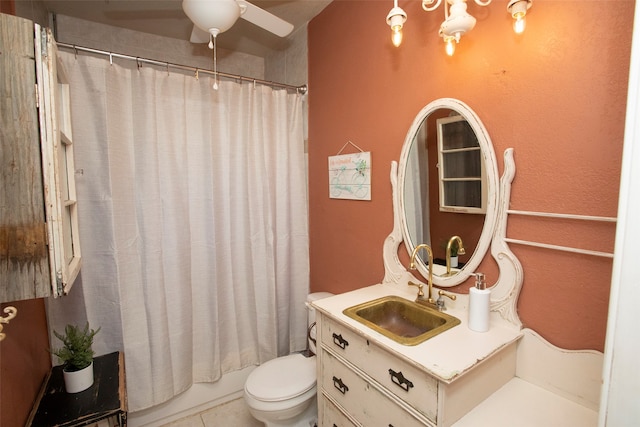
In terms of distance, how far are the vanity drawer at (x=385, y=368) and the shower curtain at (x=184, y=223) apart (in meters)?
0.90

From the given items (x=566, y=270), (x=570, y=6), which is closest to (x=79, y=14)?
(x=570, y=6)

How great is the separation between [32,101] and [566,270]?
167 centimetres

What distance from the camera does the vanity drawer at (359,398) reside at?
1.08 meters

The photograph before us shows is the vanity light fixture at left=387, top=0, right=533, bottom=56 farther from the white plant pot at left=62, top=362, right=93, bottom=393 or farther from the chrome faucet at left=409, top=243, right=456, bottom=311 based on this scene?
the white plant pot at left=62, top=362, right=93, bottom=393

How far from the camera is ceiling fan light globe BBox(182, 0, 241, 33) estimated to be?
4.32 feet

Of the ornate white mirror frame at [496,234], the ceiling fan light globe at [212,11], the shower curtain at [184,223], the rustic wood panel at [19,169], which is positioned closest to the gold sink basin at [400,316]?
the ornate white mirror frame at [496,234]

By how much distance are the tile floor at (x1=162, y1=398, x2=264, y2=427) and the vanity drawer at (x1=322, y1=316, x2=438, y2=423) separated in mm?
1016

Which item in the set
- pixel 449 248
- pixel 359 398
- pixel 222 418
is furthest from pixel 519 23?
pixel 222 418

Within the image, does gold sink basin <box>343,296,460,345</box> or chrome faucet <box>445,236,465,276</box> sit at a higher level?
chrome faucet <box>445,236,465,276</box>

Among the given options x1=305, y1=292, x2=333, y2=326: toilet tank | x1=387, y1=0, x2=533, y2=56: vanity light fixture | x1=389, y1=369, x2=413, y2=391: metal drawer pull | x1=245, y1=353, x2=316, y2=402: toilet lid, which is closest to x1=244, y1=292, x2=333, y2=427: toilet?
x1=245, y1=353, x2=316, y2=402: toilet lid

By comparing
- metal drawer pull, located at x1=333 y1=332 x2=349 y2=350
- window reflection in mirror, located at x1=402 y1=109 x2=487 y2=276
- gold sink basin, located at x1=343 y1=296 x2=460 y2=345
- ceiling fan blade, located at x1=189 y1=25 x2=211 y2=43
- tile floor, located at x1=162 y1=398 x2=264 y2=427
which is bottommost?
tile floor, located at x1=162 y1=398 x2=264 y2=427

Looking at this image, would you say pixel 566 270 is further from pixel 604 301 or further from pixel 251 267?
pixel 251 267

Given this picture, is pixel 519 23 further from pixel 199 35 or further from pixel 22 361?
pixel 22 361

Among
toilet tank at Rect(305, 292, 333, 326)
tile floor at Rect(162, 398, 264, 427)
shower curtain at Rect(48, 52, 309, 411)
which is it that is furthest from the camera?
toilet tank at Rect(305, 292, 333, 326)
